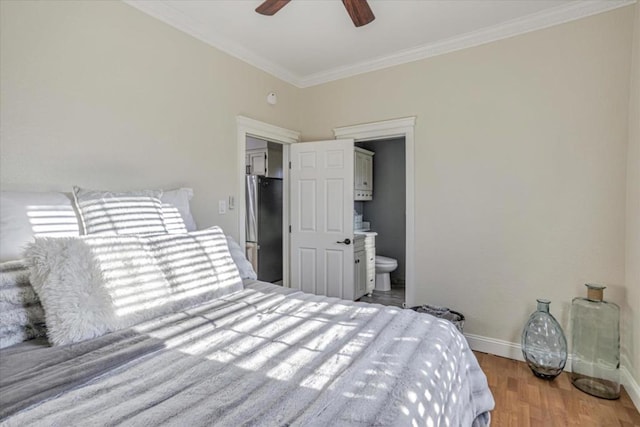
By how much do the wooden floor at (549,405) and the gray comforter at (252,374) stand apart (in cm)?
68

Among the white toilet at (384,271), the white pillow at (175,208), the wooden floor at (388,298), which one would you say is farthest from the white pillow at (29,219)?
the white toilet at (384,271)

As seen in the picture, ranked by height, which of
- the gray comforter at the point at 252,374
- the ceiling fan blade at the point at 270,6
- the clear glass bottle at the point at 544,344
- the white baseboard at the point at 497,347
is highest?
the ceiling fan blade at the point at 270,6

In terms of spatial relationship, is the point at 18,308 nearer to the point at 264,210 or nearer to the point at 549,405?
the point at 549,405

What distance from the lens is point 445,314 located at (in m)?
2.84

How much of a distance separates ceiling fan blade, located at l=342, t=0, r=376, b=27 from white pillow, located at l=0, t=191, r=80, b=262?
1.87 m

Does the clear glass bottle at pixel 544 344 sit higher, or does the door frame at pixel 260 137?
the door frame at pixel 260 137

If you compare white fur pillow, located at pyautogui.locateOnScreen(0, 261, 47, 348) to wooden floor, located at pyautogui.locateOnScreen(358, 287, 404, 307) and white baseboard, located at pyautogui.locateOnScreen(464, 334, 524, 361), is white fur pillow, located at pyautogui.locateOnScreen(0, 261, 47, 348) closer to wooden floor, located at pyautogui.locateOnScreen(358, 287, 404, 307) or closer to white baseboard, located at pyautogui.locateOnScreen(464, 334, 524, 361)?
white baseboard, located at pyautogui.locateOnScreen(464, 334, 524, 361)

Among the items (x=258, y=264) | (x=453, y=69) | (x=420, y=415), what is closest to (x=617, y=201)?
(x=453, y=69)

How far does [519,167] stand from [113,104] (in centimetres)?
307

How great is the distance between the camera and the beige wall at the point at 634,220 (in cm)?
206

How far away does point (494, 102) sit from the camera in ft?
8.95

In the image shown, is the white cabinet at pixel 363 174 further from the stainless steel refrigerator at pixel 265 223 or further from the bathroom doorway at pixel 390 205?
the stainless steel refrigerator at pixel 265 223

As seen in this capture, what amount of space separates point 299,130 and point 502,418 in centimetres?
323

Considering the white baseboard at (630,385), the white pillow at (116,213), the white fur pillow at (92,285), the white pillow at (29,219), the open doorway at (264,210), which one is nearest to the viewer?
the white fur pillow at (92,285)
